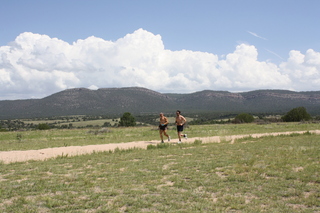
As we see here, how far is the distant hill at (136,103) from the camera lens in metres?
148

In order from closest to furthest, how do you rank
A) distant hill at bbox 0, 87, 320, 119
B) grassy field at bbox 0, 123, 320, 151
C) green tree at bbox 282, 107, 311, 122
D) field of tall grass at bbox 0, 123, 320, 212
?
field of tall grass at bbox 0, 123, 320, 212, grassy field at bbox 0, 123, 320, 151, green tree at bbox 282, 107, 311, 122, distant hill at bbox 0, 87, 320, 119

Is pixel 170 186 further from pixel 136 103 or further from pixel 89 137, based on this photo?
pixel 136 103

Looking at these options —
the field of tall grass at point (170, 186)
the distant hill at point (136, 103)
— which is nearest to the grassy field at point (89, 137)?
the field of tall grass at point (170, 186)

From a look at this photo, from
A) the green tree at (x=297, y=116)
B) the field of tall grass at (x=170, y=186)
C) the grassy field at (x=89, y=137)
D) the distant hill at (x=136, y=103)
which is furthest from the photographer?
the distant hill at (x=136, y=103)

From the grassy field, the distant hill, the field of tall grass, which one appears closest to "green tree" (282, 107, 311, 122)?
the grassy field

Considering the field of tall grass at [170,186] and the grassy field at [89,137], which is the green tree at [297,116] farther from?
the field of tall grass at [170,186]

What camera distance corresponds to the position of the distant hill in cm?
14762

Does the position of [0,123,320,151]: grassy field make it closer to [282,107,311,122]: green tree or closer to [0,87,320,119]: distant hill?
[282,107,311,122]: green tree

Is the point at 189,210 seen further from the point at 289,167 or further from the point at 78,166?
the point at 78,166

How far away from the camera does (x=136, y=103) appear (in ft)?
529

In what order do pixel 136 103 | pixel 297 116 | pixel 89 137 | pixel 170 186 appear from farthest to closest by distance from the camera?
pixel 136 103 → pixel 297 116 → pixel 89 137 → pixel 170 186

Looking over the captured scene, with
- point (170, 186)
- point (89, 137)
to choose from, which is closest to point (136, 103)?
point (89, 137)

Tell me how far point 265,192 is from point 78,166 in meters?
6.96

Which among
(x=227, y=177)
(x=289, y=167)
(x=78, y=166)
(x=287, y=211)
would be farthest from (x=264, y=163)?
(x=78, y=166)
